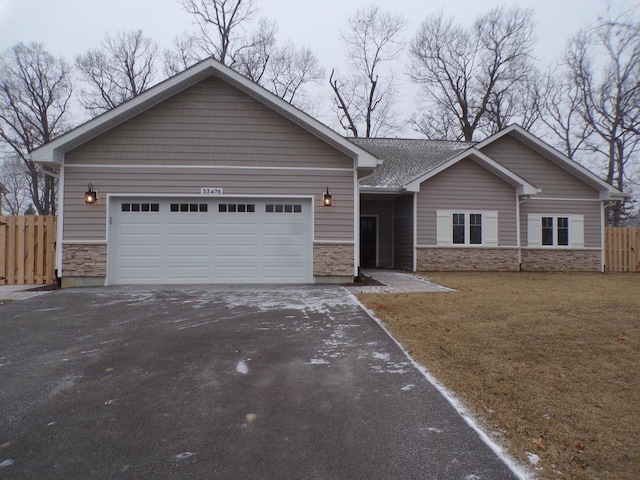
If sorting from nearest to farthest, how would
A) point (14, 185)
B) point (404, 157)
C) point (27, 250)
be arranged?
point (27, 250), point (404, 157), point (14, 185)

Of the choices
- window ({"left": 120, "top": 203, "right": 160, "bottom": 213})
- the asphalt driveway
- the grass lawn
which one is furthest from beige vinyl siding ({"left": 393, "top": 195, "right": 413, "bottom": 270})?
the asphalt driveway

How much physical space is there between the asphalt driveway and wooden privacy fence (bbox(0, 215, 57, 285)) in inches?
192

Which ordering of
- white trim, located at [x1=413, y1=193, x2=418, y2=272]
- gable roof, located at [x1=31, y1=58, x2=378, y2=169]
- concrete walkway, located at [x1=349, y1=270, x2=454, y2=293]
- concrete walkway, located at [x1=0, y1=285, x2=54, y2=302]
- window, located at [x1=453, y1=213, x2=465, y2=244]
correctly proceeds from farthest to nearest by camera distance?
window, located at [x1=453, y1=213, x2=465, y2=244] < white trim, located at [x1=413, y1=193, x2=418, y2=272] < gable roof, located at [x1=31, y1=58, x2=378, y2=169] < concrete walkway, located at [x1=349, y1=270, x2=454, y2=293] < concrete walkway, located at [x1=0, y1=285, x2=54, y2=302]

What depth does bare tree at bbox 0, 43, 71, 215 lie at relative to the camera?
2480 cm

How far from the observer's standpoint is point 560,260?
1417 cm

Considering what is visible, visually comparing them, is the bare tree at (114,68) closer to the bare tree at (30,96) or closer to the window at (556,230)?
the bare tree at (30,96)

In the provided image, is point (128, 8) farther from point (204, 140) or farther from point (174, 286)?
point (174, 286)

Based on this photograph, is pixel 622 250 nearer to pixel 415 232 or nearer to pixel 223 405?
pixel 415 232

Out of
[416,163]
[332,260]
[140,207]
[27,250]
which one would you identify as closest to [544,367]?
[332,260]

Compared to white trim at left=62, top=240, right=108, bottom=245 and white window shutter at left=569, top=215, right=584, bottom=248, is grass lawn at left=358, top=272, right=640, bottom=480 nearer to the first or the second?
→ white trim at left=62, top=240, right=108, bottom=245

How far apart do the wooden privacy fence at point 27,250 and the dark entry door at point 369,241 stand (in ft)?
33.3

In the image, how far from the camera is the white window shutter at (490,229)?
13.1 metres

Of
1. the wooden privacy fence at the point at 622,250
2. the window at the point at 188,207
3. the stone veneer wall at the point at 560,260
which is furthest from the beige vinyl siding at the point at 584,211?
the window at the point at 188,207

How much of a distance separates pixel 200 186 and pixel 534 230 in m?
12.0
